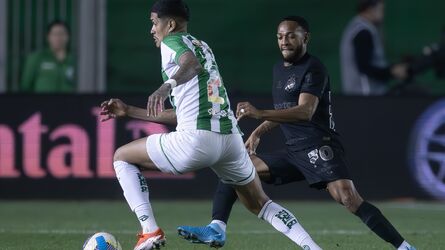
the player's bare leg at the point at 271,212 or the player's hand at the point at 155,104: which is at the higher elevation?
the player's hand at the point at 155,104

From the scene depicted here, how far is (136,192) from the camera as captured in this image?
8.27 metres

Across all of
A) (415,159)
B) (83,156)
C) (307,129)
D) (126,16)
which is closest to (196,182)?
(83,156)

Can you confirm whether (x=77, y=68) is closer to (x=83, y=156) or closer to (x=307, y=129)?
(x=83, y=156)

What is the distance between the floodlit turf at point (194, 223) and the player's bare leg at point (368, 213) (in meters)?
0.83

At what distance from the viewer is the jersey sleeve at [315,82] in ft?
28.3

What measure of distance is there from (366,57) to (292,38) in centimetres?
654

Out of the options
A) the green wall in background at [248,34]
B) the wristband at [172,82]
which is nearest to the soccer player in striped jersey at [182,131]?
the wristband at [172,82]

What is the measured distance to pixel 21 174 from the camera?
46.5 ft

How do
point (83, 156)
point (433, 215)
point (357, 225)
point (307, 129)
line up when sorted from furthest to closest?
point (83, 156) → point (433, 215) → point (357, 225) → point (307, 129)

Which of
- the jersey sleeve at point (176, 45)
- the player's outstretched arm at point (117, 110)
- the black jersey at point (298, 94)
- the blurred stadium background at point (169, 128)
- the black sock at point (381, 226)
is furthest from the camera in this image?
the blurred stadium background at point (169, 128)

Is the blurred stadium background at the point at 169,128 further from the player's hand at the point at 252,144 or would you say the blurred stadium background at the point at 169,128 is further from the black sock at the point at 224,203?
the player's hand at the point at 252,144

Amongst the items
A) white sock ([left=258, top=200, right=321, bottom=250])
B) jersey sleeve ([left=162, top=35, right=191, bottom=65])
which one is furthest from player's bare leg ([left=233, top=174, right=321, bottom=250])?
jersey sleeve ([left=162, top=35, right=191, bottom=65])

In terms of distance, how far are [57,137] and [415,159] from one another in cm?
408

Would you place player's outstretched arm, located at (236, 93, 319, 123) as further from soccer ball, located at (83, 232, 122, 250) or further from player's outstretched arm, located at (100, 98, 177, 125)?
soccer ball, located at (83, 232, 122, 250)
